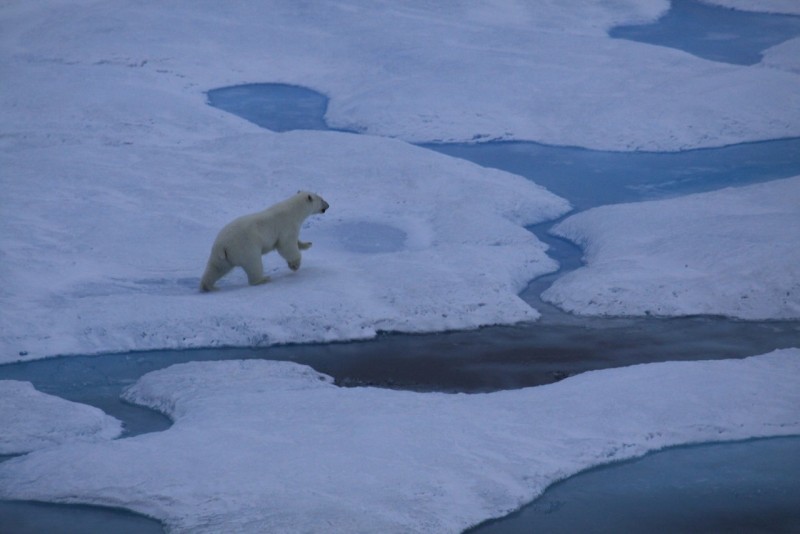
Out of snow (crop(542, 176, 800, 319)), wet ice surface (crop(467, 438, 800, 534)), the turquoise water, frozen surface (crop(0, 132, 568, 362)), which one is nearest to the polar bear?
frozen surface (crop(0, 132, 568, 362))

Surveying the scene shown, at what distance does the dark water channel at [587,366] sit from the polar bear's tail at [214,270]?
91 centimetres

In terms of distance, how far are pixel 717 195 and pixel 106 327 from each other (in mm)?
6597

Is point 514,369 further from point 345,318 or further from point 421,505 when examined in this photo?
point 421,505

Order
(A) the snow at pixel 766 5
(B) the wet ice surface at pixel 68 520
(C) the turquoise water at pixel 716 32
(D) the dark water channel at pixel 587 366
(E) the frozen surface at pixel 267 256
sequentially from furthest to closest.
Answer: (A) the snow at pixel 766 5
(C) the turquoise water at pixel 716 32
(E) the frozen surface at pixel 267 256
(D) the dark water channel at pixel 587 366
(B) the wet ice surface at pixel 68 520

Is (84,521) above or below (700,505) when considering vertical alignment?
below

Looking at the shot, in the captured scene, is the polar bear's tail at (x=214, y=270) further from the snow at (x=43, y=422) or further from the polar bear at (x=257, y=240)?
the snow at (x=43, y=422)

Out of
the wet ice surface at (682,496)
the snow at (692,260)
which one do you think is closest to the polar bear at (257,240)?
the snow at (692,260)

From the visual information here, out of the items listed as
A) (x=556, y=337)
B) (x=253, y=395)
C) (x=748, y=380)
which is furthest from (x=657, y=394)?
(x=253, y=395)

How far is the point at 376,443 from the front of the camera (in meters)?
5.60

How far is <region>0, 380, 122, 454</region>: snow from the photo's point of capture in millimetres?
5898

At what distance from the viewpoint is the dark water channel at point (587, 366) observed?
511 cm

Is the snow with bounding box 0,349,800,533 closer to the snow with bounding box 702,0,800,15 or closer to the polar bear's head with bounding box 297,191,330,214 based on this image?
the polar bear's head with bounding box 297,191,330,214

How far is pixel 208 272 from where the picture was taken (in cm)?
830

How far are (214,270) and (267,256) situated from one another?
1.45 m
